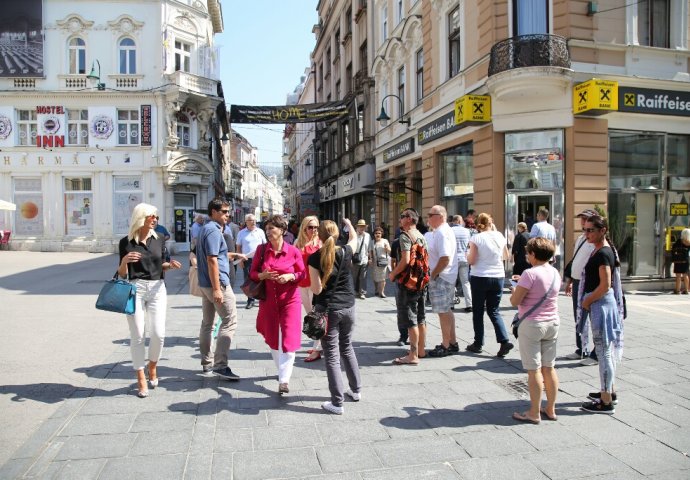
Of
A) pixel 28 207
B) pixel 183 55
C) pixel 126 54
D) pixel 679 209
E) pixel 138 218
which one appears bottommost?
pixel 138 218

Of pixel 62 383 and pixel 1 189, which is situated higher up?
pixel 1 189

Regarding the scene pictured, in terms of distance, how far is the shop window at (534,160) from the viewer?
12.0 meters

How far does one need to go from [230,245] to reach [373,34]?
19.4m

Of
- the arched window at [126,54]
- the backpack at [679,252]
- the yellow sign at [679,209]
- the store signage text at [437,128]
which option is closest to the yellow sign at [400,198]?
the store signage text at [437,128]

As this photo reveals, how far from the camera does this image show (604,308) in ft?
14.7

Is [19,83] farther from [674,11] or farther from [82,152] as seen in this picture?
[674,11]

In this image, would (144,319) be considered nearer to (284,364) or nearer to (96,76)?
(284,364)

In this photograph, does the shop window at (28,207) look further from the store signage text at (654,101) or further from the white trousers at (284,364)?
the store signage text at (654,101)

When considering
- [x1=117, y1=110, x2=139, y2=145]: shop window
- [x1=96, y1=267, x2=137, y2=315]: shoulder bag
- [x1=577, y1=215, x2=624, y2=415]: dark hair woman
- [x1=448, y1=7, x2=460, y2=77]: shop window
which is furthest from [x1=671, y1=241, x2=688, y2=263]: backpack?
[x1=117, y1=110, x2=139, y2=145]: shop window

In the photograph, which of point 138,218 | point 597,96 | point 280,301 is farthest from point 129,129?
point 280,301

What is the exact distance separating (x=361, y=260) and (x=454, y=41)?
341 inches

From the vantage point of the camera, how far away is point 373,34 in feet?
79.7

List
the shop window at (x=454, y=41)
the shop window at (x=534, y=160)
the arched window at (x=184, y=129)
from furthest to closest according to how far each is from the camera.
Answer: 1. the arched window at (x=184, y=129)
2. the shop window at (x=454, y=41)
3. the shop window at (x=534, y=160)

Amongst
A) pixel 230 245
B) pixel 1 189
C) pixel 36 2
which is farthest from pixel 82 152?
pixel 230 245
